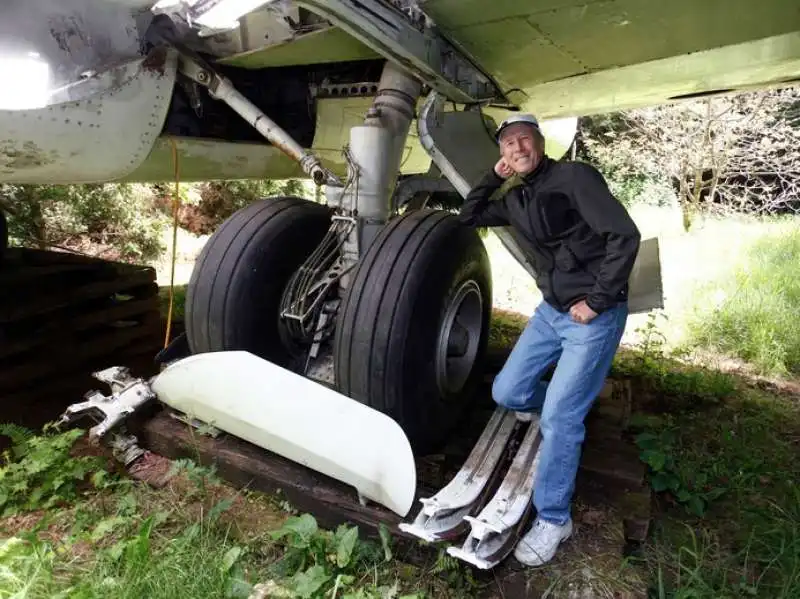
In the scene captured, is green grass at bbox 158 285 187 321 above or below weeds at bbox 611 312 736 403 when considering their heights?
below

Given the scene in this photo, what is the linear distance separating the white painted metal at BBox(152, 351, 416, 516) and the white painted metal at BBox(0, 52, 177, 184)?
907 millimetres

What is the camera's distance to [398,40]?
7.04ft

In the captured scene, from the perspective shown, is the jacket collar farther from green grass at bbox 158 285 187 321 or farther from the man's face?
green grass at bbox 158 285 187 321

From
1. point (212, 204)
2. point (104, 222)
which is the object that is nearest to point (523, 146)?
point (104, 222)

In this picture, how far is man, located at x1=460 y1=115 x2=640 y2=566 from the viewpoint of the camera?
1.85 m

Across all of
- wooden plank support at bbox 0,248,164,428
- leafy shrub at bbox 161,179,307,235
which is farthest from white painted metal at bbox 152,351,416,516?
leafy shrub at bbox 161,179,307,235

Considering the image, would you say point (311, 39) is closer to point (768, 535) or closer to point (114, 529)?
point (114, 529)

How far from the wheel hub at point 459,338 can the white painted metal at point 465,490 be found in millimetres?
268

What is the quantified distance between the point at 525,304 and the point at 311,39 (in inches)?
162

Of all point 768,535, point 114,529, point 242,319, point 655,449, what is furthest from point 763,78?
point 114,529

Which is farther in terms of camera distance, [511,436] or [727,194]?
[727,194]

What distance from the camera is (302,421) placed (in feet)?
6.91

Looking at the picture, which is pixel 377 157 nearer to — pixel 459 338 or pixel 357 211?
pixel 357 211

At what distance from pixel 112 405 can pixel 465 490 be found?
1520 millimetres
